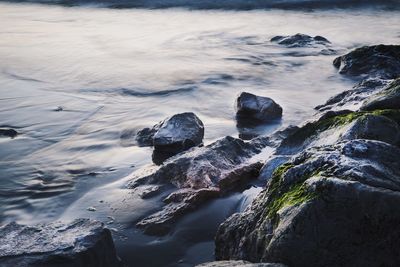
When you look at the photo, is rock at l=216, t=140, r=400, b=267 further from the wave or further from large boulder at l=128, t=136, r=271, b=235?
the wave

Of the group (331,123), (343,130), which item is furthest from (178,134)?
(343,130)

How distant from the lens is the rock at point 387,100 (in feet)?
14.4

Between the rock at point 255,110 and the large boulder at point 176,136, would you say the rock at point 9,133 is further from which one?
the rock at point 255,110

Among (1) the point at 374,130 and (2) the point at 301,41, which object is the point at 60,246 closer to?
(1) the point at 374,130

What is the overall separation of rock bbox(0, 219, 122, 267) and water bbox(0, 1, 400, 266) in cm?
37

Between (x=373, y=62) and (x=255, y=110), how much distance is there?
3.12 metres

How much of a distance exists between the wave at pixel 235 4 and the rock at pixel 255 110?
1015cm

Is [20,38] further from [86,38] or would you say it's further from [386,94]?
[386,94]

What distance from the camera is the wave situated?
1584 centimetres

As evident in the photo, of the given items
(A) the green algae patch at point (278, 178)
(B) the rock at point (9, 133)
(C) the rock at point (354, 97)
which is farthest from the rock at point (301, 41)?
(A) the green algae patch at point (278, 178)

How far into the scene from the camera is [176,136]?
507 centimetres

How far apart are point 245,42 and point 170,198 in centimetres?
760

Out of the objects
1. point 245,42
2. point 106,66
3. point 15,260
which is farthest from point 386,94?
point 245,42

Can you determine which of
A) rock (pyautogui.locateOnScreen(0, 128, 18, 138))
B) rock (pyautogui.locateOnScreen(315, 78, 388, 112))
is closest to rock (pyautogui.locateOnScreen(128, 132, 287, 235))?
rock (pyautogui.locateOnScreen(315, 78, 388, 112))
